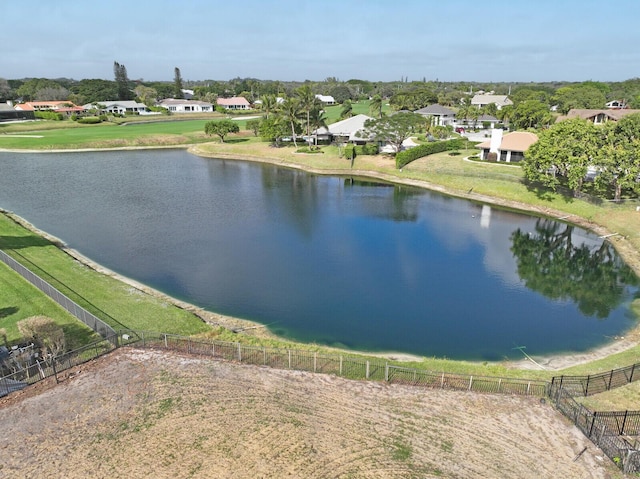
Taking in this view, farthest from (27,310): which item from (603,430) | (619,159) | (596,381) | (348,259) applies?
(619,159)

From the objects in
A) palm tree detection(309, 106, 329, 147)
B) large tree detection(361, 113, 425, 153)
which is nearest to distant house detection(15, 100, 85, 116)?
palm tree detection(309, 106, 329, 147)

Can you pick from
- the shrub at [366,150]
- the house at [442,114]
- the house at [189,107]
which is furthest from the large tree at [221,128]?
the house at [189,107]

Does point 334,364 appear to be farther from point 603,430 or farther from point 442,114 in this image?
point 442,114

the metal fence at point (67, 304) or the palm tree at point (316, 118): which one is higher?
the palm tree at point (316, 118)

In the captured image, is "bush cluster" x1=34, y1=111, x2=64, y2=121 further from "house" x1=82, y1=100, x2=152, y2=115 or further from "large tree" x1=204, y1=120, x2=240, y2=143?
"large tree" x1=204, y1=120, x2=240, y2=143

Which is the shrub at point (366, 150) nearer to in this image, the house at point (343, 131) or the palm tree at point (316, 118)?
the house at point (343, 131)

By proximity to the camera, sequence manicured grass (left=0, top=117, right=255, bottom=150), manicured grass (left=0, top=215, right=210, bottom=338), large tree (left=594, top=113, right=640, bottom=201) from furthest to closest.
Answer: manicured grass (left=0, top=117, right=255, bottom=150), large tree (left=594, top=113, right=640, bottom=201), manicured grass (left=0, top=215, right=210, bottom=338)
